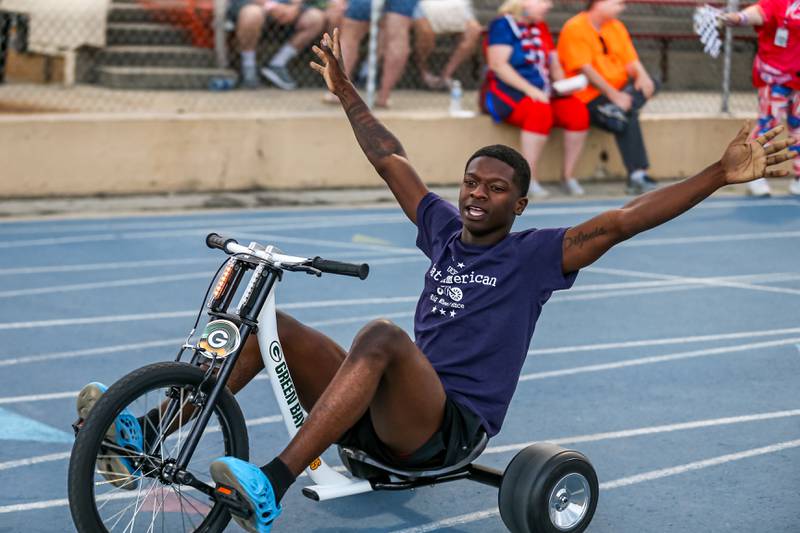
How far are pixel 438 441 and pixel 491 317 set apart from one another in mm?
450

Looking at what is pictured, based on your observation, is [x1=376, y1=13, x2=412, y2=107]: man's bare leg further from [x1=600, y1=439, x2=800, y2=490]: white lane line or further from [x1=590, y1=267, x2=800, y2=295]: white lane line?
[x1=600, y1=439, x2=800, y2=490]: white lane line

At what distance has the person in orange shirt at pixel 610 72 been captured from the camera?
11.8 m

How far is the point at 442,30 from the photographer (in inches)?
505

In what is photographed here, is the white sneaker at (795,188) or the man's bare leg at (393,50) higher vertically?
the man's bare leg at (393,50)

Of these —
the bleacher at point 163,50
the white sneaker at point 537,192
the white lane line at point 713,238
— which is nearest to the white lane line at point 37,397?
the white lane line at point 713,238

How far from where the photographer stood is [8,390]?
6.05 m

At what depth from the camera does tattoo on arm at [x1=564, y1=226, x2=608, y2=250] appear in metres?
4.32

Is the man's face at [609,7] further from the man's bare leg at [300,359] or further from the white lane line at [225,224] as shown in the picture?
the man's bare leg at [300,359]

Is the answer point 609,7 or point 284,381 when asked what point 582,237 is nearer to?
point 284,381

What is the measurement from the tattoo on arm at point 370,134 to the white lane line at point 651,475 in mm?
1401

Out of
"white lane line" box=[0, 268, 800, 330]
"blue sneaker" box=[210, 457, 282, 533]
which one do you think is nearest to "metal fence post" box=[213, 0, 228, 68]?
"white lane line" box=[0, 268, 800, 330]

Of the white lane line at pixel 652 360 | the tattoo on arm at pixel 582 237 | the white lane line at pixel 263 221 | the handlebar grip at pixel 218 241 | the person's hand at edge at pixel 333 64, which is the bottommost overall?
the white lane line at pixel 263 221

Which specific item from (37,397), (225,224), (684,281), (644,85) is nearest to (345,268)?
(37,397)

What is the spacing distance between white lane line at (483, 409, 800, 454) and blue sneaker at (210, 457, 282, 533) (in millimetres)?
1696
